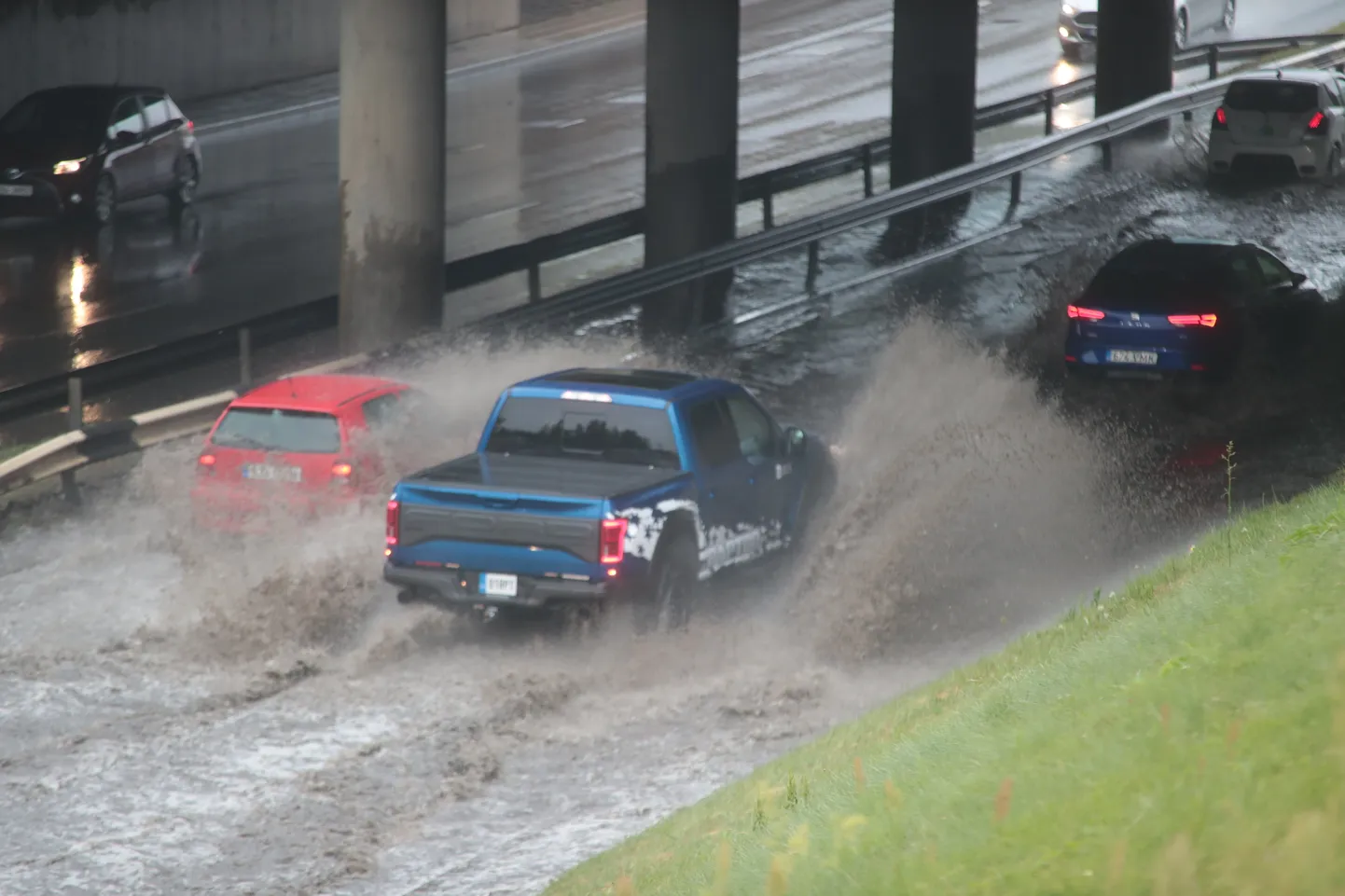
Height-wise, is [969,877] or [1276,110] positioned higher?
[969,877]

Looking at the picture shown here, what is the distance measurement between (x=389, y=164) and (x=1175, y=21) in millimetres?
29211

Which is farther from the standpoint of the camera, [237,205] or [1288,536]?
[237,205]

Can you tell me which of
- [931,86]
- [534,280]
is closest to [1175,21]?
[931,86]

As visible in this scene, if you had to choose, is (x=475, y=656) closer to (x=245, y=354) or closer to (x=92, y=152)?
(x=245, y=354)

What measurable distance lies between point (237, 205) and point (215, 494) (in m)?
19.2

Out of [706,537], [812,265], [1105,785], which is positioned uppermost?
[1105,785]

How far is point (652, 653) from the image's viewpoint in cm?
1257

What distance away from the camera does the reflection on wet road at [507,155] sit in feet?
83.7

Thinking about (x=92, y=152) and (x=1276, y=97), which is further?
(x=1276, y=97)

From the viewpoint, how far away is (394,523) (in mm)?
12953

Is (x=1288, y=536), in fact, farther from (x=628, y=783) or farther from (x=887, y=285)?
(x=887, y=285)

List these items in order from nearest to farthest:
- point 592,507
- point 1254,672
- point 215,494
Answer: point 1254,672
point 592,507
point 215,494

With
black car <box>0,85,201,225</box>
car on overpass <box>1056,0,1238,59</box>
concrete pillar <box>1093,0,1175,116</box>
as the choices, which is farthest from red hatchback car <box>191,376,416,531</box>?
car on overpass <box>1056,0,1238,59</box>

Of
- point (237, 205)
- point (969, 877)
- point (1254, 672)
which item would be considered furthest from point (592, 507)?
point (237, 205)
